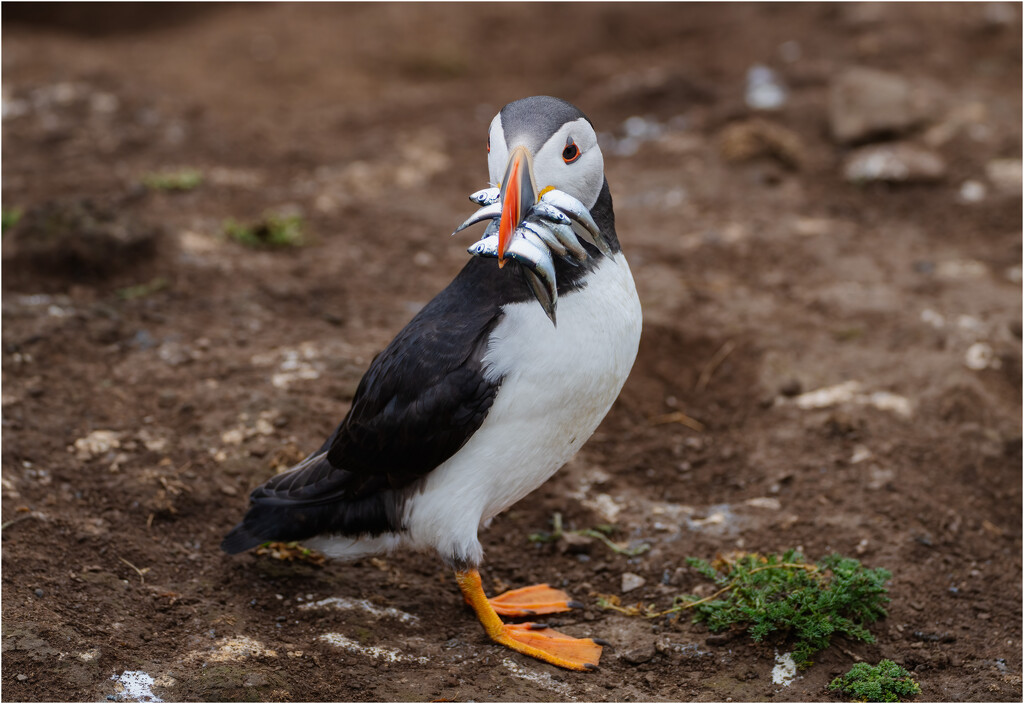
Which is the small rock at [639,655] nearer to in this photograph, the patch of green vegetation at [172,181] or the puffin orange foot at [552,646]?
the puffin orange foot at [552,646]

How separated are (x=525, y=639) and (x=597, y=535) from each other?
710mm

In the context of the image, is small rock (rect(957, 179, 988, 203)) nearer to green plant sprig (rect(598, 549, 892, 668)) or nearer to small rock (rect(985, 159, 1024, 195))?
small rock (rect(985, 159, 1024, 195))

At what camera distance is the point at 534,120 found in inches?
117

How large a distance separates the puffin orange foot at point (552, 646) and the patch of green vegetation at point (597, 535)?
22.6 inches

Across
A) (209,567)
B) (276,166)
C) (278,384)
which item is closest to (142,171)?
(276,166)

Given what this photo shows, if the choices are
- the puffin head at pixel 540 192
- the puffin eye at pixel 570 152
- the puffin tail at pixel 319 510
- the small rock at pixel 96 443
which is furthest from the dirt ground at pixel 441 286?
the puffin eye at pixel 570 152

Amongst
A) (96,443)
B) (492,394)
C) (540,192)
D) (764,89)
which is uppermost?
(540,192)

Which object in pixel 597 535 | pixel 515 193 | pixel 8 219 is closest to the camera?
pixel 515 193

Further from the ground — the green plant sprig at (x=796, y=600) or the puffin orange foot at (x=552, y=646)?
the green plant sprig at (x=796, y=600)

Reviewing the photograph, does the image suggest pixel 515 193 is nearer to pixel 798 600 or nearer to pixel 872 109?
pixel 798 600

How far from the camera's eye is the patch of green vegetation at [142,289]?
537 centimetres

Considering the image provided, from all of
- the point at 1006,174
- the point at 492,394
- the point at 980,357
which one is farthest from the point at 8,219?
the point at 1006,174

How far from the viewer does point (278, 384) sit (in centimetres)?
468

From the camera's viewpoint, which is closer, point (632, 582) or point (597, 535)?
point (632, 582)
